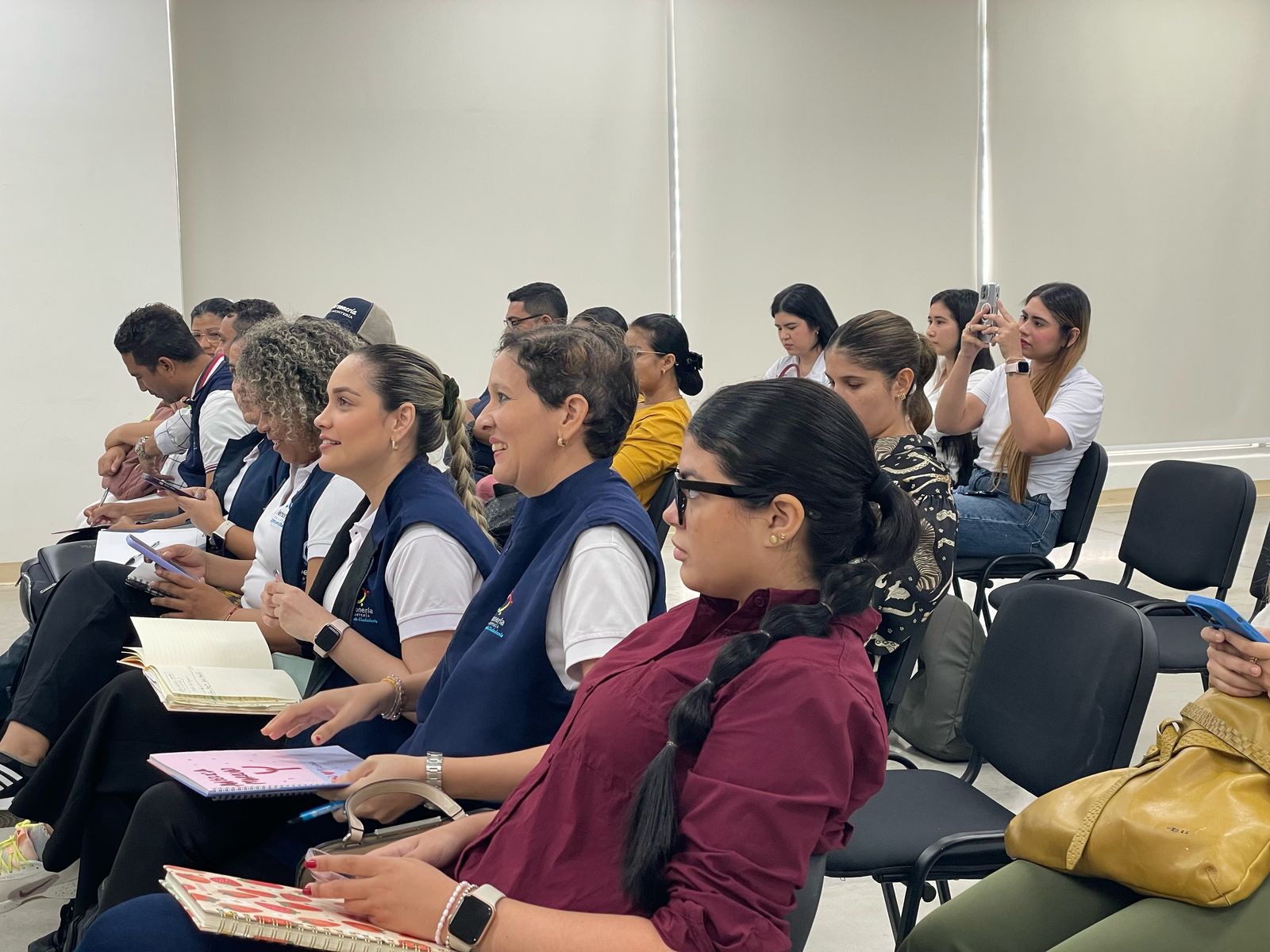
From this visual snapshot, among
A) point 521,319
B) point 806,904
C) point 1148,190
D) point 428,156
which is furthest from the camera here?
point 1148,190

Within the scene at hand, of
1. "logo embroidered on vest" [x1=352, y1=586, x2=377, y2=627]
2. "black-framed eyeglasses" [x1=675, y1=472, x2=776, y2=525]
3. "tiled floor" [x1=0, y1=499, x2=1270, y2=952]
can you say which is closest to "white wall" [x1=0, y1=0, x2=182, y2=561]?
"tiled floor" [x1=0, y1=499, x2=1270, y2=952]

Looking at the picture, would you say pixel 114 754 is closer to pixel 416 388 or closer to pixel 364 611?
pixel 364 611

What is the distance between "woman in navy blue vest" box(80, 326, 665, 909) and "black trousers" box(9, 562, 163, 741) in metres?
0.78

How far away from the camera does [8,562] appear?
5629mm

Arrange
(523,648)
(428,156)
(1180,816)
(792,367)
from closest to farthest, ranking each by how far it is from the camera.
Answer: (1180,816), (523,648), (792,367), (428,156)

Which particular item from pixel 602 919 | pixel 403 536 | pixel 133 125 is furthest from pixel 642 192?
pixel 602 919

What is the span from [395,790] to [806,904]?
0.57 m

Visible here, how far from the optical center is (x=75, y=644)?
250 cm

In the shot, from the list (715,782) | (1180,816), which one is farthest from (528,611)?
(1180,816)

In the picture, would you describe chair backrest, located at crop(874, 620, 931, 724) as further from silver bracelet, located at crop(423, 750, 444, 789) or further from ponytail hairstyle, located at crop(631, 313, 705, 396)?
ponytail hairstyle, located at crop(631, 313, 705, 396)

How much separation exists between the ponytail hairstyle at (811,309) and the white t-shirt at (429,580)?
125 inches

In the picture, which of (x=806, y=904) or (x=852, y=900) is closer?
(x=806, y=904)

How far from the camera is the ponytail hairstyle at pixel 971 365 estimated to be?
441 cm

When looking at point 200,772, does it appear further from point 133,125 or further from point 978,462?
point 133,125
